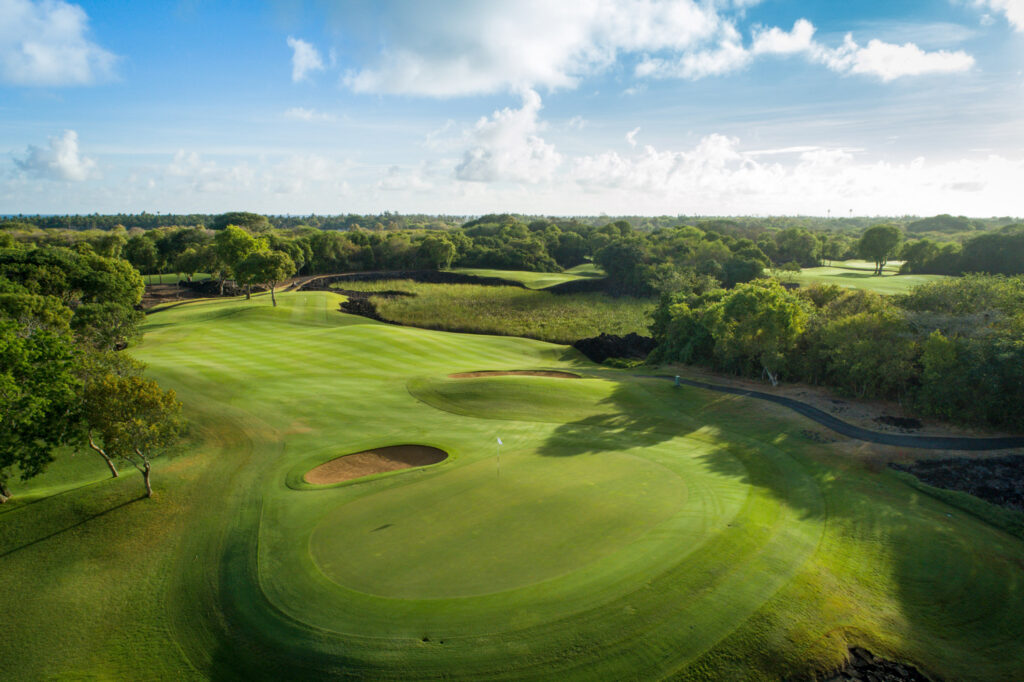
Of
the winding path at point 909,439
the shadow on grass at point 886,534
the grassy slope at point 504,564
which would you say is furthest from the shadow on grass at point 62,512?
the winding path at point 909,439

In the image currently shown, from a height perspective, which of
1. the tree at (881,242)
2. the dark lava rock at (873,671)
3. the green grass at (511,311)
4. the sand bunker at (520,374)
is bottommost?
the dark lava rock at (873,671)

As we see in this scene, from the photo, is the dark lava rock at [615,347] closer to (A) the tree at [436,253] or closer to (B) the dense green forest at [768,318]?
(B) the dense green forest at [768,318]

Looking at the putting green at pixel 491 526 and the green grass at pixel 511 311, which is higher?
the green grass at pixel 511 311

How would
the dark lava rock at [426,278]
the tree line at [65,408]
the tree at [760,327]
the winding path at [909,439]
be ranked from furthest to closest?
the dark lava rock at [426,278]
the tree at [760,327]
the winding path at [909,439]
the tree line at [65,408]

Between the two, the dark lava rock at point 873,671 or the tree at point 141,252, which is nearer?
the dark lava rock at point 873,671

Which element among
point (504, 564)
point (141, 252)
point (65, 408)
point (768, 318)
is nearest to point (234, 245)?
point (141, 252)

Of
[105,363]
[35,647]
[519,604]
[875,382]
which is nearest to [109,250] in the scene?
[105,363]

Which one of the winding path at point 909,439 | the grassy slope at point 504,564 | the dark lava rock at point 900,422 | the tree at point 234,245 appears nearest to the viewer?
the grassy slope at point 504,564

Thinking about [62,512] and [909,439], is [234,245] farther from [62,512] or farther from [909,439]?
[909,439]
